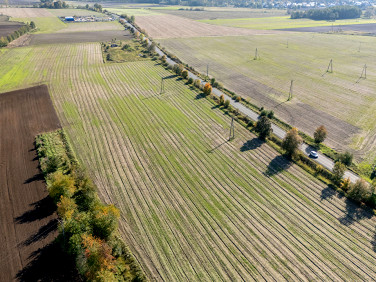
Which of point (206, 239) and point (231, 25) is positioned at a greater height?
point (231, 25)

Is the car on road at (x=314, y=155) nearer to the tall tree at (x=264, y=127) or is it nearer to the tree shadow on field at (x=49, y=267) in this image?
the tall tree at (x=264, y=127)

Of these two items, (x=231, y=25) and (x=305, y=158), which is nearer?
(x=305, y=158)

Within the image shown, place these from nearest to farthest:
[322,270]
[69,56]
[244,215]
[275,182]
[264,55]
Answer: [322,270], [244,215], [275,182], [69,56], [264,55]

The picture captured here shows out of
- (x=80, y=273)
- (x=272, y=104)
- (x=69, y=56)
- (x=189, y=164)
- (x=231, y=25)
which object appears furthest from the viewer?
(x=231, y=25)

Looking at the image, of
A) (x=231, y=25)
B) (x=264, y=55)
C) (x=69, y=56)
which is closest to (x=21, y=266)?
Answer: (x=69, y=56)

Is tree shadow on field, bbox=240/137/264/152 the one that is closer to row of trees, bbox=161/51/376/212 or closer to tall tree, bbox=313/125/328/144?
row of trees, bbox=161/51/376/212

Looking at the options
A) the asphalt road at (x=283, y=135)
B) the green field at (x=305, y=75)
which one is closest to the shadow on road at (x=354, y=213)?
the asphalt road at (x=283, y=135)

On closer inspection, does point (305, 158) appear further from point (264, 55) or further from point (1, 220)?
point (264, 55)
